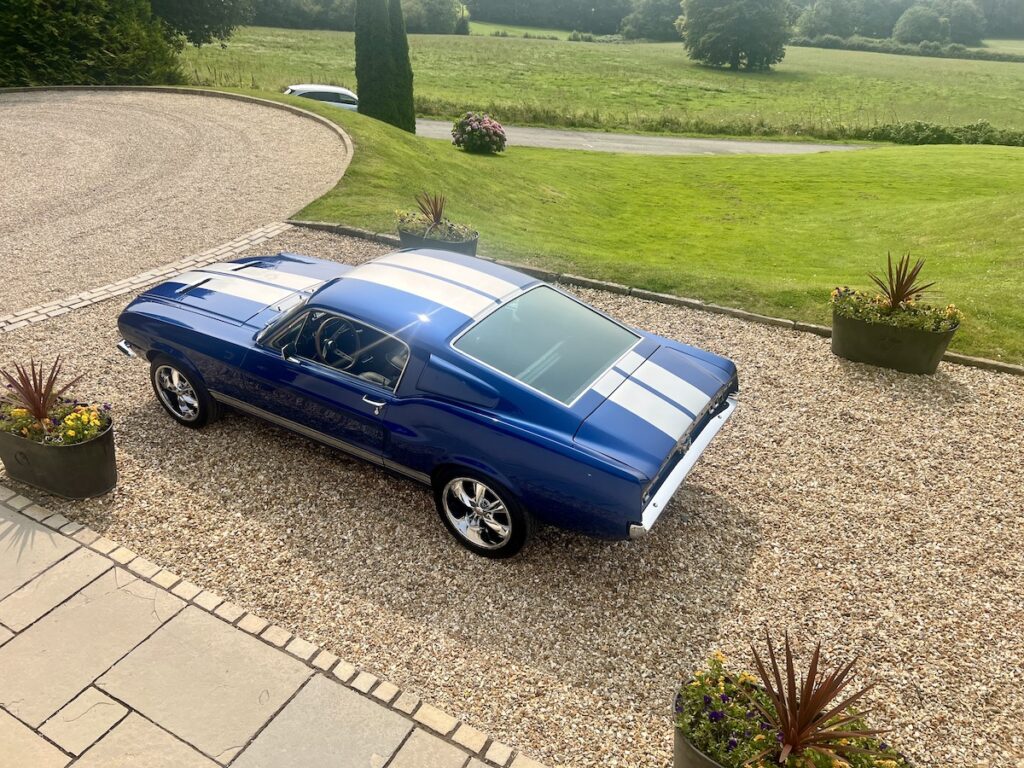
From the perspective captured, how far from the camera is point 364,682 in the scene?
4336 millimetres

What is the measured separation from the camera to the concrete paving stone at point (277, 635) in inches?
181

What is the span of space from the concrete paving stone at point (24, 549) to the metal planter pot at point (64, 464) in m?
0.33

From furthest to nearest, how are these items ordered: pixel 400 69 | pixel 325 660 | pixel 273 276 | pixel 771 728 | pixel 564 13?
1. pixel 564 13
2. pixel 400 69
3. pixel 273 276
4. pixel 325 660
5. pixel 771 728

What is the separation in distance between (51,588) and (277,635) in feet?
5.76

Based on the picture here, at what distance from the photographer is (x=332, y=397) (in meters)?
5.60

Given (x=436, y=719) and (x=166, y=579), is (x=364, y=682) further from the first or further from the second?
(x=166, y=579)

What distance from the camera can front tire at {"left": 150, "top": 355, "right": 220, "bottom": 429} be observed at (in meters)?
6.50

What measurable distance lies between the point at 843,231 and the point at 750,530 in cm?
1415

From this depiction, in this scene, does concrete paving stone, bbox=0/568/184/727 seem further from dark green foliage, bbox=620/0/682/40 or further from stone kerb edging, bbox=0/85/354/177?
dark green foliage, bbox=620/0/682/40

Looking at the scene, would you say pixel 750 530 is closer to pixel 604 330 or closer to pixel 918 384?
pixel 604 330

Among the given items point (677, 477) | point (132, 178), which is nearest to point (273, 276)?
point (677, 477)

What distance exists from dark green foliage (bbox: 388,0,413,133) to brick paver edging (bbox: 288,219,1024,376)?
1183 centimetres

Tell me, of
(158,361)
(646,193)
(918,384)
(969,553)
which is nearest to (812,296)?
(918,384)

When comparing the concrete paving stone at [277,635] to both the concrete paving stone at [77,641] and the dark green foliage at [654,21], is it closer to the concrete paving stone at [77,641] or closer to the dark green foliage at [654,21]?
the concrete paving stone at [77,641]
